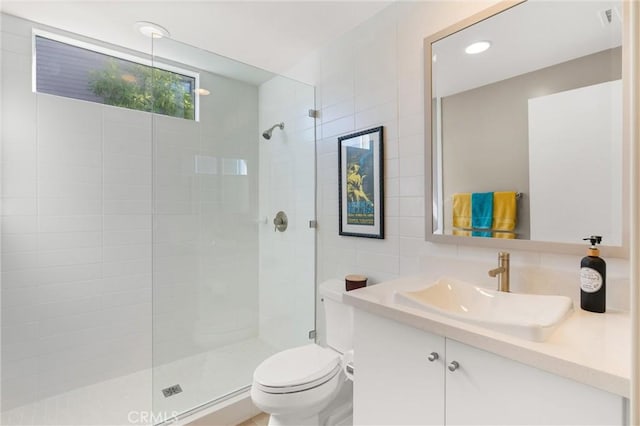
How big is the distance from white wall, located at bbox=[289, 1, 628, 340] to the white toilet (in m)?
0.32

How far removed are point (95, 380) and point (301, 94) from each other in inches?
98.2

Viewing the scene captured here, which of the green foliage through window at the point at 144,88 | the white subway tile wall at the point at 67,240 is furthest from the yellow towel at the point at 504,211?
the white subway tile wall at the point at 67,240

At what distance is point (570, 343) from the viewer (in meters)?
0.77

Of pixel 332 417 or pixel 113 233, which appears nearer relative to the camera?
pixel 332 417

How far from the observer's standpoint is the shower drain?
188cm

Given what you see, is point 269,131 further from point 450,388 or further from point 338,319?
point 450,388

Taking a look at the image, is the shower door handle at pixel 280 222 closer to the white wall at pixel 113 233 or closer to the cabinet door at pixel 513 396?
the white wall at pixel 113 233

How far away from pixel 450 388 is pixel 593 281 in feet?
1.88

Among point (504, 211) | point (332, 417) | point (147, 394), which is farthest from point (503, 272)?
point (147, 394)

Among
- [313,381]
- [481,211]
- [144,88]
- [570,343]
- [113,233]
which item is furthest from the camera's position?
[144,88]

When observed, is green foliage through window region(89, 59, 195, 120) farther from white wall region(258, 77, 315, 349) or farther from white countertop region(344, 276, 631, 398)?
white countertop region(344, 276, 631, 398)

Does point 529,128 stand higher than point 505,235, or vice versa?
point 529,128

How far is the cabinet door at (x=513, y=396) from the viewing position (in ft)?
2.19

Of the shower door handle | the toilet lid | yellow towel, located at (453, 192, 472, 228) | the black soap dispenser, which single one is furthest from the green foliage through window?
the black soap dispenser
